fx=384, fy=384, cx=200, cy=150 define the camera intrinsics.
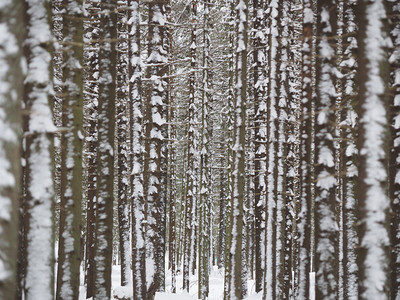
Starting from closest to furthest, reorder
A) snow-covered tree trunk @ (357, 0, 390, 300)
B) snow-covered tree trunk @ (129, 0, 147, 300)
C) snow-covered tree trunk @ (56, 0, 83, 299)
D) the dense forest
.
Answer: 1. the dense forest
2. snow-covered tree trunk @ (357, 0, 390, 300)
3. snow-covered tree trunk @ (56, 0, 83, 299)
4. snow-covered tree trunk @ (129, 0, 147, 300)

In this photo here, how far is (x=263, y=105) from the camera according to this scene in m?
17.6

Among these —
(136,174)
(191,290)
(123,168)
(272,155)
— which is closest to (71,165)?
(136,174)

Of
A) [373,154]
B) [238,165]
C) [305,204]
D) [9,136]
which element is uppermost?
[238,165]

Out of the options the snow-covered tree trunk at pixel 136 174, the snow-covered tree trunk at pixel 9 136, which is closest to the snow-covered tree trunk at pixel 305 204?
the snow-covered tree trunk at pixel 136 174

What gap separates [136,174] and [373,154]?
6.72 meters

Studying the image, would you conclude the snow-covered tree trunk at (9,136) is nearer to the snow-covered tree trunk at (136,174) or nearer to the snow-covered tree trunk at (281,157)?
the snow-covered tree trunk at (136,174)

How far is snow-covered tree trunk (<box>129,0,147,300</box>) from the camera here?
34.7 ft

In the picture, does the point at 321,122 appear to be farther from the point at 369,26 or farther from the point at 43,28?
the point at 43,28

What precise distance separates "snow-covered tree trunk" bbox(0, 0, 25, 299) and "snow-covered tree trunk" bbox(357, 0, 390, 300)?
16.6 ft

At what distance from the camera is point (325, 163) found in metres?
7.77

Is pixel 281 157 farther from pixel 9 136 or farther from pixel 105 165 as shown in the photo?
pixel 9 136

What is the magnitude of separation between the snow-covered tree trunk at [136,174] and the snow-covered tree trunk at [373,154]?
20.5 feet

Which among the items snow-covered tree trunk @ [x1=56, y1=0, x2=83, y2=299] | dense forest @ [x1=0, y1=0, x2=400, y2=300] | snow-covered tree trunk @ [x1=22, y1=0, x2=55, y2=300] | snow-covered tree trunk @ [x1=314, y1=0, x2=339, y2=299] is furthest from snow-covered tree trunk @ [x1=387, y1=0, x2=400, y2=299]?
snow-covered tree trunk @ [x1=22, y1=0, x2=55, y2=300]

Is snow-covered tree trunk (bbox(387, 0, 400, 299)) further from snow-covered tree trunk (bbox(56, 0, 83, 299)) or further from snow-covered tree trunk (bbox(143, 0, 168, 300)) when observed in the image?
snow-covered tree trunk (bbox(56, 0, 83, 299))
